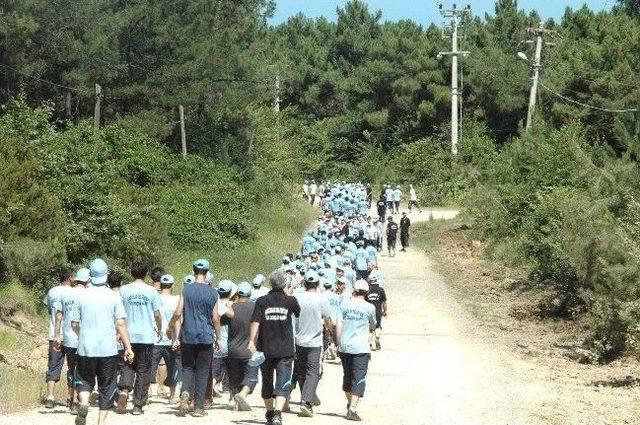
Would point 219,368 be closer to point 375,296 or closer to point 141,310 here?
point 141,310

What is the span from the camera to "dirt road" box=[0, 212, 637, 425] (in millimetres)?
15344

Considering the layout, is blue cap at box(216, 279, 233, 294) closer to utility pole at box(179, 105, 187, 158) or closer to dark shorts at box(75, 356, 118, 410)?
dark shorts at box(75, 356, 118, 410)

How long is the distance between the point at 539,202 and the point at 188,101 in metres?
15.9

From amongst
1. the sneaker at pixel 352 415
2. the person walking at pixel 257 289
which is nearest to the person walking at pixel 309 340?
the sneaker at pixel 352 415

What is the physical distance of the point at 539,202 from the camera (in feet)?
134

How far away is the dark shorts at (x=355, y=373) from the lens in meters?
15.4

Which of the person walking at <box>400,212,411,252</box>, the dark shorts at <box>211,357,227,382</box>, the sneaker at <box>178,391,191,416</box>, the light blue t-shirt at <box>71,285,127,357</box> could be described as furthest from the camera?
the person walking at <box>400,212,411,252</box>

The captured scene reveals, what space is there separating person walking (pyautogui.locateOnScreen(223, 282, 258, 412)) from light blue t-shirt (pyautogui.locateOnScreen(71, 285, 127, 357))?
2.57 m

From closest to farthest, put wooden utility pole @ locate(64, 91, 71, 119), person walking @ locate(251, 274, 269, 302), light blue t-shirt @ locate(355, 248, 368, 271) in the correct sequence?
person walking @ locate(251, 274, 269, 302), light blue t-shirt @ locate(355, 248, 368, 271), wooden utility pole @ locate(64, 91, 71, 119)

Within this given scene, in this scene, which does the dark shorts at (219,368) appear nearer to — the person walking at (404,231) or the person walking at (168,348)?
the person walking at (168,348)

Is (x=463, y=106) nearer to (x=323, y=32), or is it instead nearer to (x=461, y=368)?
(x=323, y=32)

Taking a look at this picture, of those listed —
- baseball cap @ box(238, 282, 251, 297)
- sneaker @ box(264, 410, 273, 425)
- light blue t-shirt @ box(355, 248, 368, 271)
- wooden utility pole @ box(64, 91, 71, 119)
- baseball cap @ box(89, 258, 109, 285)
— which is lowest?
sneaker @ box(264, 410, 273, 425)

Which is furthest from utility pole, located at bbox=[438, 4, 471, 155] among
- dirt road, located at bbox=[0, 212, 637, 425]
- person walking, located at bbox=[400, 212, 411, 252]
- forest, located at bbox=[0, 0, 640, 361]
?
dirt road, located at bbox=[0, 212, 637, 425]

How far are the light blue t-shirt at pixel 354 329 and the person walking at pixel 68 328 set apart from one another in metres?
3.22
